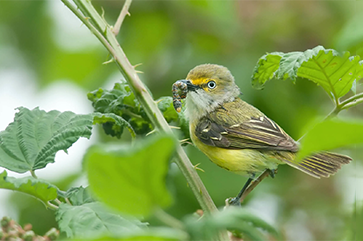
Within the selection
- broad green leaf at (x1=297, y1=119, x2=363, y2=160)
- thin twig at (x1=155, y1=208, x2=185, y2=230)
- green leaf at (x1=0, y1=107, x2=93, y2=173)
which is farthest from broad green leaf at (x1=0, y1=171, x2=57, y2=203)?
broad green leaf at (x1=297, y1=119, x2=363, y2=160)

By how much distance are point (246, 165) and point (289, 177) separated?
4.27 feet

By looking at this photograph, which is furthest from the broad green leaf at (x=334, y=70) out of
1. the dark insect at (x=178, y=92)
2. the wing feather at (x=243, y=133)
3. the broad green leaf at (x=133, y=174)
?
the broad green leaf at (x=133, y=174)

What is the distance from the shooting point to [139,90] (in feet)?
6.23

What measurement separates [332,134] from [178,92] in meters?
2.51

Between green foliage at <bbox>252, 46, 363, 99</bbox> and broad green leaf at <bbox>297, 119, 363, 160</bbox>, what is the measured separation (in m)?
1.28

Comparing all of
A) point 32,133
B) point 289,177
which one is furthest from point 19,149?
point 289,177

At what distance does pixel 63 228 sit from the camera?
1543 millimetres

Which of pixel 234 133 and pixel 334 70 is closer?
pixel 334 70

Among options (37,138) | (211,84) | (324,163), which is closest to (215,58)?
(211,84)

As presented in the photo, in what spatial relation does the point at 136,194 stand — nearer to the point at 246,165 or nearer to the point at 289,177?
the point at 246,165

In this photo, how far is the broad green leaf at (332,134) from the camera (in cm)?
75

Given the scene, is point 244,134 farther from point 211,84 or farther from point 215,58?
point 215,58

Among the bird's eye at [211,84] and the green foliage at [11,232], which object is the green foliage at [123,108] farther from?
the bird's eye at [211,84]

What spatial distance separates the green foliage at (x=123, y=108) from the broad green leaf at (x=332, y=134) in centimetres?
177
